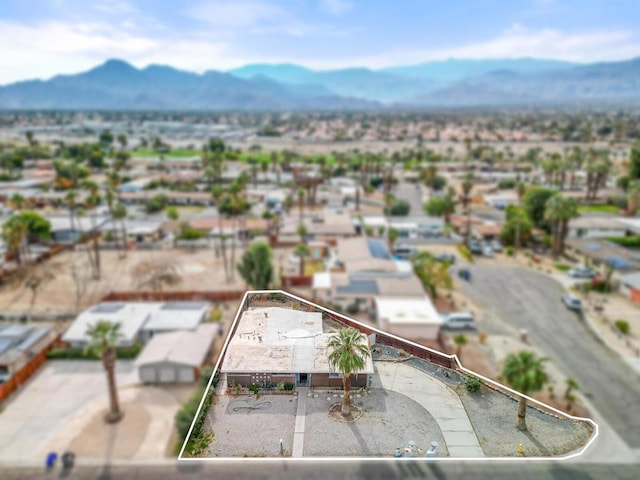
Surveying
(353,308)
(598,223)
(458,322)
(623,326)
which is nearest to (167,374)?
(353,308)

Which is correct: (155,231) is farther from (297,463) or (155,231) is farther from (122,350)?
(297,463)

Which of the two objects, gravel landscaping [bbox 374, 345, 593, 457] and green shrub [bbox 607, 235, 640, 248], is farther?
green shrub [bbox 607, 235, 640, 248]

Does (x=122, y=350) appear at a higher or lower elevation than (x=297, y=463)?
lower

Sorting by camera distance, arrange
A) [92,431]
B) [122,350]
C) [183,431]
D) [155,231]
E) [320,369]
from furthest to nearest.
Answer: [155,231] < [122,350] < [92,431] < [183,431] < [320,369]

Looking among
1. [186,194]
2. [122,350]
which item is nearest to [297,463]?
[122,350]

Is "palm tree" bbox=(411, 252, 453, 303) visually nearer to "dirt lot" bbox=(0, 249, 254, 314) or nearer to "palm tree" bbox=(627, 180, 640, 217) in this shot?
"dirt lot" bbox=(0, 249, 254, 314)

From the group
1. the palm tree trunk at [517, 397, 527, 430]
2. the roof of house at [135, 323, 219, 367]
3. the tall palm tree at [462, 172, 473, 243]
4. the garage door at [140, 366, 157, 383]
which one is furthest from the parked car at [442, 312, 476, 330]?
the palm tree trunk at [517, 397, 527, 430]
